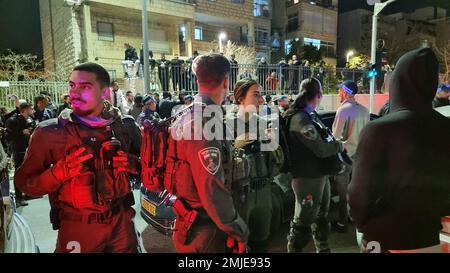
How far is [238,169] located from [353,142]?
5.51ft

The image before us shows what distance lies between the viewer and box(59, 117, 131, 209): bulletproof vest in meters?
1.84

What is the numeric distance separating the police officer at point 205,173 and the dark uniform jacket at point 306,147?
97 cm

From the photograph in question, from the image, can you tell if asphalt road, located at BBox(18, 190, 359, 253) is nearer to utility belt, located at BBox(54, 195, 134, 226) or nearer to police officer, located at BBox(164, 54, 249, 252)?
utility belt, located at BBox(54, 195, 134, 226)

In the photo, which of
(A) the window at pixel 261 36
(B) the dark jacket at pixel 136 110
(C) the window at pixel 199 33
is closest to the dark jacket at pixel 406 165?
(B) the dark jacket at pixel 136 110

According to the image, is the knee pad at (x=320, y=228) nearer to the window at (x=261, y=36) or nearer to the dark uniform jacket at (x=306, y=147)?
the dark uniform jacket at (x=306, y=147)

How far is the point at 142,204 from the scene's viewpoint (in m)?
3.52

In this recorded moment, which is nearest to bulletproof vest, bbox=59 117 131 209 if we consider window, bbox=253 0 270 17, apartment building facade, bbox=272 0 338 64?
apartment building facade, bbox=272 0 338 64

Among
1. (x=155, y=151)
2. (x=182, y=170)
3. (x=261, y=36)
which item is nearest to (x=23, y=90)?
(x=155, y=151)

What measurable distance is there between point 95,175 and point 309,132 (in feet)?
5.77

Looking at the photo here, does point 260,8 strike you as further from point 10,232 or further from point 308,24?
point 10,232

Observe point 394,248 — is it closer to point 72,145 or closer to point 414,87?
point 414,87

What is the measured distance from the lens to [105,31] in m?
10.2
